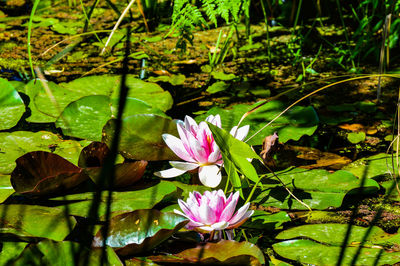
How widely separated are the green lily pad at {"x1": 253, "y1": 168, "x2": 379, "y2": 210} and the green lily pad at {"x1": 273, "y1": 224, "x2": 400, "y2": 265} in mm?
112

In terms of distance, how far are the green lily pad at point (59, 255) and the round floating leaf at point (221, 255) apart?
12 cm

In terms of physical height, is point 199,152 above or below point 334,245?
above

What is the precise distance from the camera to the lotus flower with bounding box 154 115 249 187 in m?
1.30

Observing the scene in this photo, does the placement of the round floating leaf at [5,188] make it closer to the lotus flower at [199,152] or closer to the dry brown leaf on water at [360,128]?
the lotus flower at [199,152]

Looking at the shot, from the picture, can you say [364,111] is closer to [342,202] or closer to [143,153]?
[342,202]

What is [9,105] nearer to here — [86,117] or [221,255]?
[86,117]

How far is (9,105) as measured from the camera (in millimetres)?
1807

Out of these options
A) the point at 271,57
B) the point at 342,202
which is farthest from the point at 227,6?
the point at 342,202

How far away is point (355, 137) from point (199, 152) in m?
0.82

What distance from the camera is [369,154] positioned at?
1.64 metres

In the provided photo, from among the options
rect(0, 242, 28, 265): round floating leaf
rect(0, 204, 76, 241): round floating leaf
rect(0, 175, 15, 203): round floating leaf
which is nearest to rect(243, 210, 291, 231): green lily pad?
rect(0, 204, 76, 241): round floating leaf

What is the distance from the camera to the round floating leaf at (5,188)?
126 cm

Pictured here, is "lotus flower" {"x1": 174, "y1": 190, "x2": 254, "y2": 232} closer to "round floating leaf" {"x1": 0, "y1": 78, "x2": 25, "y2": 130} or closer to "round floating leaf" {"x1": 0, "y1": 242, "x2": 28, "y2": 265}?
"round floating leaf" {"x1": 0, "y1": 242, "x2": 28, "y2": 265}

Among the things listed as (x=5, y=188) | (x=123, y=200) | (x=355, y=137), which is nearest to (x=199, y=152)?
(x=123, y=200)
